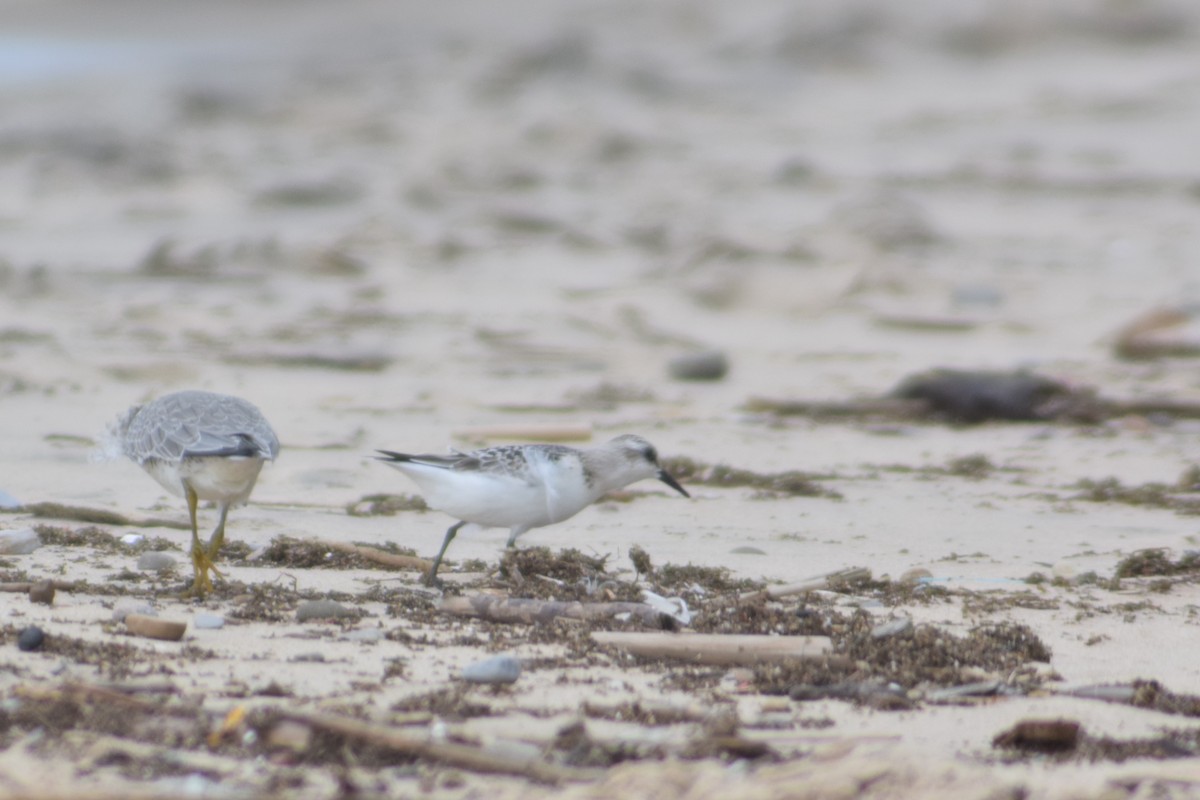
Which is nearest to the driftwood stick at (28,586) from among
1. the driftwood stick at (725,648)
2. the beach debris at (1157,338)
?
the driftwood stick at (725,648)

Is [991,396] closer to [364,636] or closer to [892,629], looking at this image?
[892,629]

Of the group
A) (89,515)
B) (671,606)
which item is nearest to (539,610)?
(671,606)

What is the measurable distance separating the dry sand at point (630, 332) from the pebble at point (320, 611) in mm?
76

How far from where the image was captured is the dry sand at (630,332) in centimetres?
305

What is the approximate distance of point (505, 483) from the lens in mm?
4246

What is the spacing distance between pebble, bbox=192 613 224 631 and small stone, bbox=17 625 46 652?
0.38 metres

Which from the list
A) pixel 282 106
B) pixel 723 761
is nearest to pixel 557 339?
pixel 723 761

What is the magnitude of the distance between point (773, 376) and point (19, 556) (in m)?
4.33

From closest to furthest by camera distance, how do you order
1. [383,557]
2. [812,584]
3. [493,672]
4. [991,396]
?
1. [493,672]
2. [812,584]
3. [383,557]
4. [991,396]

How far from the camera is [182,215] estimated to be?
1152 cm

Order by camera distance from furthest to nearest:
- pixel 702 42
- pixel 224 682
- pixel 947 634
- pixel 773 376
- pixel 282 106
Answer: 1. pixel 702 42
2. pixel 282 106
3. pixel 773 376
4. pixel 947 634
5. pixel 224 682

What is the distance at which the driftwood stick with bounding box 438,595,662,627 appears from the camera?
3717 millimetres

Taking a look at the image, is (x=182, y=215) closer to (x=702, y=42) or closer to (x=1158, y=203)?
(x=1158, y=203)

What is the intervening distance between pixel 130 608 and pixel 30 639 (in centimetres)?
44
